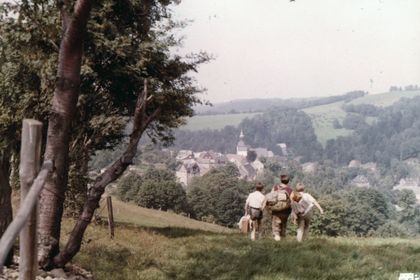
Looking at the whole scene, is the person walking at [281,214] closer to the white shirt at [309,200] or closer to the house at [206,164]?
the white shirt at [309,200]

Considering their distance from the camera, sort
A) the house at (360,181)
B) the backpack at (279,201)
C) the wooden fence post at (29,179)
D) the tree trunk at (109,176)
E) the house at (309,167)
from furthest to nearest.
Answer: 1. the house at (309,167)
2. the house at (360,181)
3. the backpack at (279,201)
4. the tree trunk at (109,176)
5. the wooden fence post at (29,179)

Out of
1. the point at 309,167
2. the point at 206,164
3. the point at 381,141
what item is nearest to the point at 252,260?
the point at 381,141

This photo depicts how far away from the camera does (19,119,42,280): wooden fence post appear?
4383 mm

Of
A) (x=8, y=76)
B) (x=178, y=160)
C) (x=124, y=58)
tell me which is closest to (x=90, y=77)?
(x=124, y=58)

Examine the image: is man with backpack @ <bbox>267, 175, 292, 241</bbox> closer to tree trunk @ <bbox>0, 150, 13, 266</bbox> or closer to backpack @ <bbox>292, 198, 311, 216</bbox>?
backpack @ <bbox>292, 198, 311, 216</bbox>

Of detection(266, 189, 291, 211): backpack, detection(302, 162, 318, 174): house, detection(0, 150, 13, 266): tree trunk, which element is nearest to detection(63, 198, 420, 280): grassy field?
detection(266, 189, 291, 211): backpack

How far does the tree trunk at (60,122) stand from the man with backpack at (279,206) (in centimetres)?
610

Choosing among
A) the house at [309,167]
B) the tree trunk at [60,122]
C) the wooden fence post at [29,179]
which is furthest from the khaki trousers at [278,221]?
the house at [309,167]

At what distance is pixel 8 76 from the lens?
802 inches

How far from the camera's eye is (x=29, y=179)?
4.46 metres

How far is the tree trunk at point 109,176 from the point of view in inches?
311

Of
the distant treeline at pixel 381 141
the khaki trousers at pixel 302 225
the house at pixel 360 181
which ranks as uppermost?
the khaki trousers at pixel 302 225

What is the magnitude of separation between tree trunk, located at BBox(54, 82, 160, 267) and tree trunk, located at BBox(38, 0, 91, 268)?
360mm

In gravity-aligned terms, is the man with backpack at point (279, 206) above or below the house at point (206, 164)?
above
